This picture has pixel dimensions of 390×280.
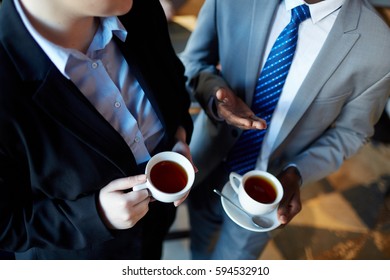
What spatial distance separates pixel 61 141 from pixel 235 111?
430 mm

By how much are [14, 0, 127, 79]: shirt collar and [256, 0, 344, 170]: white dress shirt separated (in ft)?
1.28

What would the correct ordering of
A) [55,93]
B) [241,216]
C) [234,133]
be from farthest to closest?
1. [234,133]
2. [241,216]
3. [55,93]

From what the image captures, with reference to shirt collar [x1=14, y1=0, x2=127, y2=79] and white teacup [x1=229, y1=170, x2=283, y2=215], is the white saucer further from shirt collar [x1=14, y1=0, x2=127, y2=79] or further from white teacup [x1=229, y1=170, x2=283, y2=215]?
shirt collar [x1=14, y1=0, x2=127, y2=79]

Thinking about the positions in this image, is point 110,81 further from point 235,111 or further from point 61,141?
point 235,111

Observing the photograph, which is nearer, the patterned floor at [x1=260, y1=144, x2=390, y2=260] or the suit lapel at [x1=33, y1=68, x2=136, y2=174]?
the suit lapel at [x1=33, y1=68, x2=136, y2=174]

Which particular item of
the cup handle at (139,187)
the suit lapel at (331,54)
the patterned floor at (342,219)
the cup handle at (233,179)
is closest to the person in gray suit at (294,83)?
the suit lapel at (331,54)

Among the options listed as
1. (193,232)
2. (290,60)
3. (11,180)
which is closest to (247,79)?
(290,60)

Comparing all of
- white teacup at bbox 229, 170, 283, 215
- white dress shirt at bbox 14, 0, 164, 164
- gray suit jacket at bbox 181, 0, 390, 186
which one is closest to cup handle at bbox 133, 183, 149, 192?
white dress shirt at bbox 14, 0, 164, 164

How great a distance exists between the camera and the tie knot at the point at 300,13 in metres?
0.75

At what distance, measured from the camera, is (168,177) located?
0.70m

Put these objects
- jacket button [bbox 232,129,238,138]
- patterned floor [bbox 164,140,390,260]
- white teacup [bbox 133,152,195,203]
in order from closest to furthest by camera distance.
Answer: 1. white teacup [bbox 133,152,195,203]
2. jacket button [bbox 232,129,238,138]
3. patterned floor [bbox 164,140,390,260]

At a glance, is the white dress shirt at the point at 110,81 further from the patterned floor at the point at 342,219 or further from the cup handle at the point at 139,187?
the patterned floor at the point at 342,219

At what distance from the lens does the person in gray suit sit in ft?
2.47

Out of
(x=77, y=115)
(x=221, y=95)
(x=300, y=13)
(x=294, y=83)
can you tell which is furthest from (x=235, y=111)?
(x=77, y=115)
